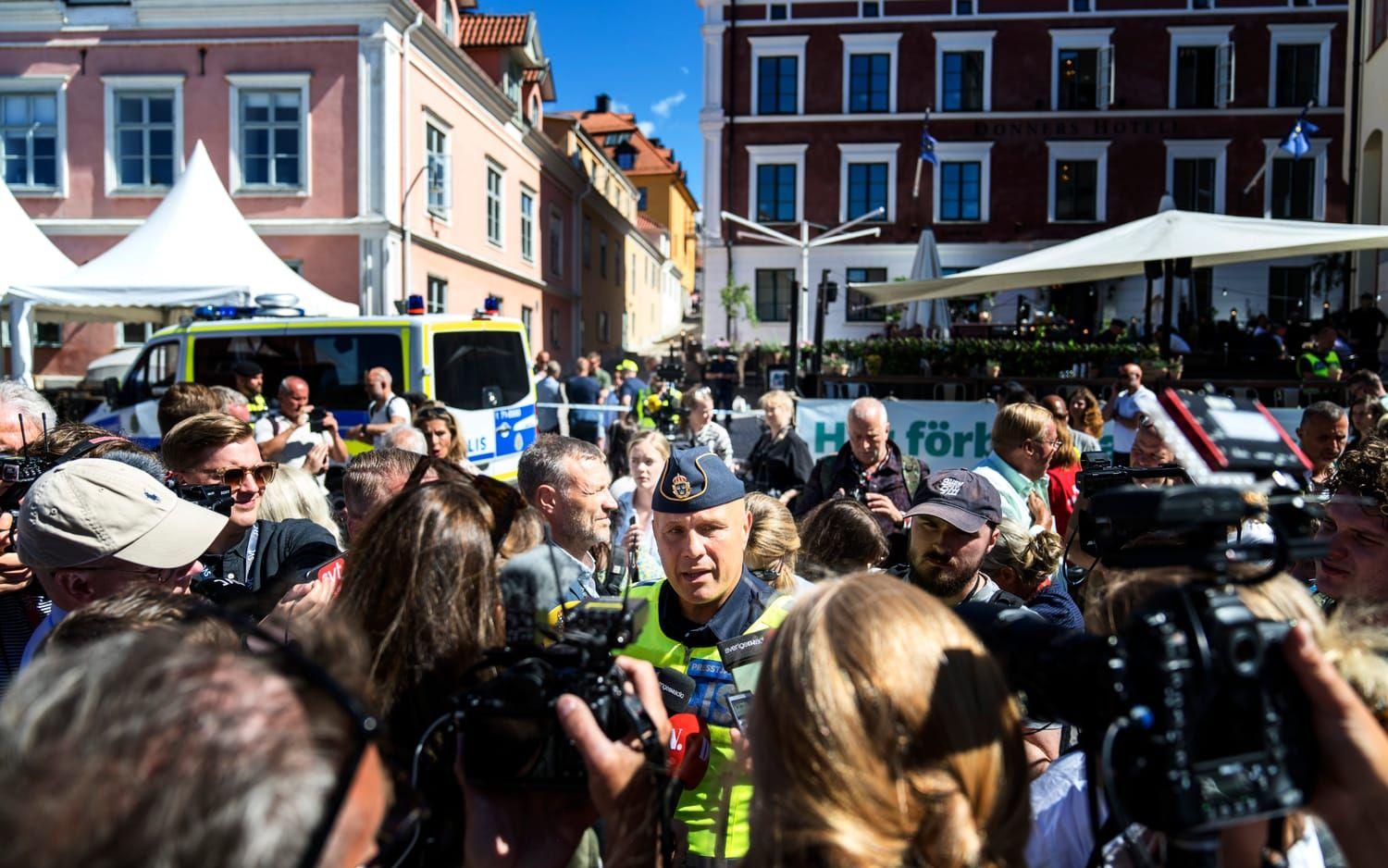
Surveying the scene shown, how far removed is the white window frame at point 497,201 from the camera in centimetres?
2433

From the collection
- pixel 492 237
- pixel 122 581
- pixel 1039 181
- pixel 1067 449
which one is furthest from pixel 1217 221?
pixel 1039 181

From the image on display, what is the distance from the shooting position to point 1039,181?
102ft

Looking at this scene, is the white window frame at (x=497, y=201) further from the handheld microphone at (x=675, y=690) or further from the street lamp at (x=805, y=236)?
the handheld microphone at (x=675, y=690)

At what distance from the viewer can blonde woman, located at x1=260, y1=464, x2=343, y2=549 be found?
401cm

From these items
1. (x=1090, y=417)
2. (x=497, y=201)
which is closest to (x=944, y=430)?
(x=1090, y=417)

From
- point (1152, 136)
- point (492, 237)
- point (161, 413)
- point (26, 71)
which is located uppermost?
point (1152, 136)

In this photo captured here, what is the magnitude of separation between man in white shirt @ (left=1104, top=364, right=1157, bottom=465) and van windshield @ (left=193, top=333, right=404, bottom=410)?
6.62 m

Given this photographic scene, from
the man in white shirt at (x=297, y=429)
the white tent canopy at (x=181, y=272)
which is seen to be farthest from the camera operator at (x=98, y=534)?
the white tent canopy at (x=181, y=272)

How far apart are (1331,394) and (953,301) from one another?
15994 millimetres

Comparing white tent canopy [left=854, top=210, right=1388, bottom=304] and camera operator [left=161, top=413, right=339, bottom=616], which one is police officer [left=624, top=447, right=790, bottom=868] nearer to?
camera operator [left=161, top=413, right=339, bottom=616]

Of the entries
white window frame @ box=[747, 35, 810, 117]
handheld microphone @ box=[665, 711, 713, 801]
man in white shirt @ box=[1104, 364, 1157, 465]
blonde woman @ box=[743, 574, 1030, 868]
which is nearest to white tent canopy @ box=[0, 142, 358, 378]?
man in white shirt @ box=[1104, 364, 1157, 465]

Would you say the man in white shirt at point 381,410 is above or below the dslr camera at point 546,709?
above

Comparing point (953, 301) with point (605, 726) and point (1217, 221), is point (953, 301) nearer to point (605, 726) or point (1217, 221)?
point (1217, 221)

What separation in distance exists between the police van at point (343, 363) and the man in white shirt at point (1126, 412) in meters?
5.69
